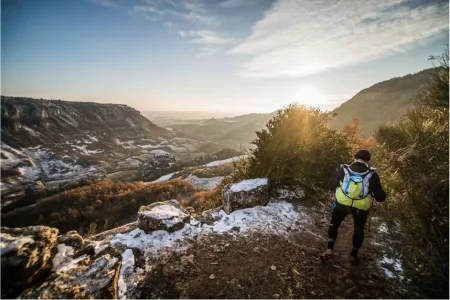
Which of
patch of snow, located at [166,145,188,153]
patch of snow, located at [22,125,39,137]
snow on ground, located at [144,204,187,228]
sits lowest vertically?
patch of snow, located at [166,145,188,153]

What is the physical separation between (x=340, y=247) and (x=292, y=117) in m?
5.14

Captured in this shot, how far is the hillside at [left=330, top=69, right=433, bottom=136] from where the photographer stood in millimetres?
54400

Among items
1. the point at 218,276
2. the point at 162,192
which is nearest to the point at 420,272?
the point at 218,276

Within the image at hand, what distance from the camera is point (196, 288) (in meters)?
4.04

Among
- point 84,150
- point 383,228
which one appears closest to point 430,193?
point 383,228

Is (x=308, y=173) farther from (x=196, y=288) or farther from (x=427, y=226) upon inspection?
(x=196, y=288)

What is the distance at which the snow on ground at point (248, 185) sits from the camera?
742 centimetres

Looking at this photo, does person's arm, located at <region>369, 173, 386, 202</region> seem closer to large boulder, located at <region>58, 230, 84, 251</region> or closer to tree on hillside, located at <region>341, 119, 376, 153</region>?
tree on hillside, located at <region>341, 119, 376, 153</region>

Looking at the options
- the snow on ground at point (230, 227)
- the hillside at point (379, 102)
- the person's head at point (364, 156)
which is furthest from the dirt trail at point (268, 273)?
the hillside at point (379, 102)

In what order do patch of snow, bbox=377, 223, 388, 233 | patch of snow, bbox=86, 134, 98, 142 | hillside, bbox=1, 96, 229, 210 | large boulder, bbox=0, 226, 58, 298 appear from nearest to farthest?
large boulder, bbox=0, 226, 58, 298 < patch of snow, bbox=377, 223, 388, 233 < hillside, bbox=1, 96, 229, 210 < patch of snow, bbox=86, 134, 98, 142

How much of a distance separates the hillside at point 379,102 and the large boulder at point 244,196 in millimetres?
51746

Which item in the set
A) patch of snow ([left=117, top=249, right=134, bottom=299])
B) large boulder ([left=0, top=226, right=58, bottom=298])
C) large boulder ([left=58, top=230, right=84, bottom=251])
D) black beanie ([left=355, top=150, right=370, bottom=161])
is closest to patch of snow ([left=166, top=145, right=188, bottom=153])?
large boulder ([left=58, top=230, right=84, bottom=251])

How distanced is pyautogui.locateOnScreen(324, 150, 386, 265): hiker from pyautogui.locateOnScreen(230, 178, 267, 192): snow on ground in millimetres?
3181

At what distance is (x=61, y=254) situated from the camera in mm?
4547
